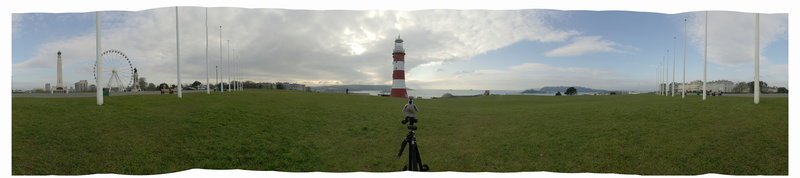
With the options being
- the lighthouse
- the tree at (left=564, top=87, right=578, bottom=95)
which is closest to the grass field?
the tree at (left=564, top=87, right=578, bottom=95)

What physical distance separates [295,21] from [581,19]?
374 cm

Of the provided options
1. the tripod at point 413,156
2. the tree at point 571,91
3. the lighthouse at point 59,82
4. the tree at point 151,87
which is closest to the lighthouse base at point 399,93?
the tripod at point 413,156

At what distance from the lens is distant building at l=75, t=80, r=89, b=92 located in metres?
4.32

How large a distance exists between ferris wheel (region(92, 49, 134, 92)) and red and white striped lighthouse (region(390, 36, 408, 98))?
344 cm

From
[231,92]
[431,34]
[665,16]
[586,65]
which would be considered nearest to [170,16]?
[231,92]

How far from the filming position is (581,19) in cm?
459

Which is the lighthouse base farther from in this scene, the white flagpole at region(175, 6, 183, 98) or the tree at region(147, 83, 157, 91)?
the tree at region(147, 83, 157, 91)

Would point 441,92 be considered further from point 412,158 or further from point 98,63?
point 98,63

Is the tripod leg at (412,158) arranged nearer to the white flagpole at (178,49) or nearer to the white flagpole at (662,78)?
the white flagpole at (178,49)

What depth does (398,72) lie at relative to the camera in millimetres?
4684

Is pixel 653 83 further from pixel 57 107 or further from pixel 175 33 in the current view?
pixel 57 107

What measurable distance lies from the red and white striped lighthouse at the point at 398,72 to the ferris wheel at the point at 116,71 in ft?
11.3

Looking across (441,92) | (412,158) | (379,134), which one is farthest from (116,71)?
(441,92)

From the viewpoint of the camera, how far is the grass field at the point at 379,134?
154 inches
